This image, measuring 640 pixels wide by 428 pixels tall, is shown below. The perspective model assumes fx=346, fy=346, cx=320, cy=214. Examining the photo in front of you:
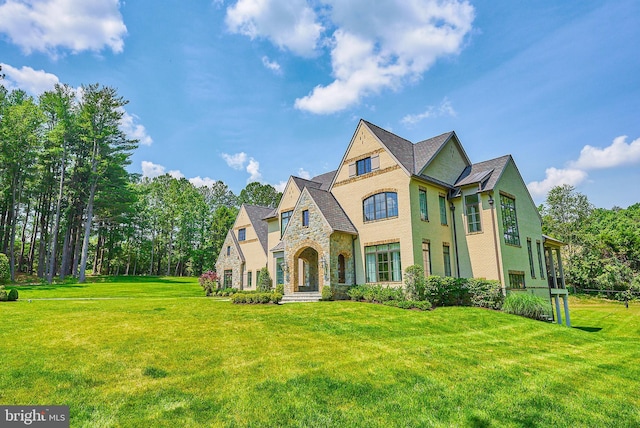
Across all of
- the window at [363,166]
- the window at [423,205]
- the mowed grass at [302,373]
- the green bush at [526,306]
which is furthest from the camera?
the window at [363,166]

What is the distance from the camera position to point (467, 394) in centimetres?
656

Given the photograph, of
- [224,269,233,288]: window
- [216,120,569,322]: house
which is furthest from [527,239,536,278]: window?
[224,269,233,288]: window

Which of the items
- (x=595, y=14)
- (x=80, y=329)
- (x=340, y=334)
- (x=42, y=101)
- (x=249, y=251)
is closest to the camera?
(x=80, y=329)

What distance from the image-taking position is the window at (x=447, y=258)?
1961cm

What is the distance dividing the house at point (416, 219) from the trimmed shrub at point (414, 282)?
0.75 metres

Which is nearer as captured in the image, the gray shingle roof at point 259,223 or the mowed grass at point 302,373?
the mowed grass at point 302,373

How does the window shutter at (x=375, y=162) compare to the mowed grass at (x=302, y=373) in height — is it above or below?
above

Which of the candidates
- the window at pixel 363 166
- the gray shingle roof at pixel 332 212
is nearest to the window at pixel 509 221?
the window at pixel 363 166

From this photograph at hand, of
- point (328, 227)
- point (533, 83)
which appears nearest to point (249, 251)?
point (328, 227)

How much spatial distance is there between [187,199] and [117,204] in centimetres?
1406

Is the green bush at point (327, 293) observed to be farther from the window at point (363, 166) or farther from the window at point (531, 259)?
the window at point (531, 259)

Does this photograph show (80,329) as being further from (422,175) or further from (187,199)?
(187,199)

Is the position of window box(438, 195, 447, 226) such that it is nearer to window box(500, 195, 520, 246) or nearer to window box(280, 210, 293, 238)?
window box(500, 195, 520, 246)

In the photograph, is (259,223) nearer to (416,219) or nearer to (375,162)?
(375,162)
